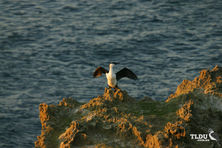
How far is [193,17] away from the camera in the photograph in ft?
102

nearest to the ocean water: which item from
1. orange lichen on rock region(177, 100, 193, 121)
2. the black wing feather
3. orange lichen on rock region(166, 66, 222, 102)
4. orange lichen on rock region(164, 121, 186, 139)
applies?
the black wing feather

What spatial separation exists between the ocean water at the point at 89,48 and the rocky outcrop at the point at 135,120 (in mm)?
6106

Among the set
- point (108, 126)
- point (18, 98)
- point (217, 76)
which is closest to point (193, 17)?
point (18, 98)

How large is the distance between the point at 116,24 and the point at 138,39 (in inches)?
118

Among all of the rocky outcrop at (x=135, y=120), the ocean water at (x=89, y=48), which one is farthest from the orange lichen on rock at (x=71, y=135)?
the ocean water at (x=89, y=48)

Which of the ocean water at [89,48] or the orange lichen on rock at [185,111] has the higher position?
the ocean water at [89,48]

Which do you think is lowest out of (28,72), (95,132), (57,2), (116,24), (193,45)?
(95,132)

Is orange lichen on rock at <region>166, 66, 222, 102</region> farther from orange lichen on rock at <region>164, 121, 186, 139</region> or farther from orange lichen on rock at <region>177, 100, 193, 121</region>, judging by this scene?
orange lichen on rock at <region>164, 121, 186, 139</region>

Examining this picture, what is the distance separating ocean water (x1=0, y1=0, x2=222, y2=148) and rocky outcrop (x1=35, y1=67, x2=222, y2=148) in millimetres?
6106

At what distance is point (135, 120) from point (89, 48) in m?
16.0

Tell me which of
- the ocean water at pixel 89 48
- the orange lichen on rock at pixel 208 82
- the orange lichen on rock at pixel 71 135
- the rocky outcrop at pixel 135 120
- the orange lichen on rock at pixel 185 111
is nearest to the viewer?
the rocky outcrop at pixel 135 120

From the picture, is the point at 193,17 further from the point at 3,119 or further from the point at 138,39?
the point at 3,119

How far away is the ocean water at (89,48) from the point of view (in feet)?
70.6

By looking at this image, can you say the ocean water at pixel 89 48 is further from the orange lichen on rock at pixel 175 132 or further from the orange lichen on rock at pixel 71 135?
the orange lichen on rock at pixel 175 132
